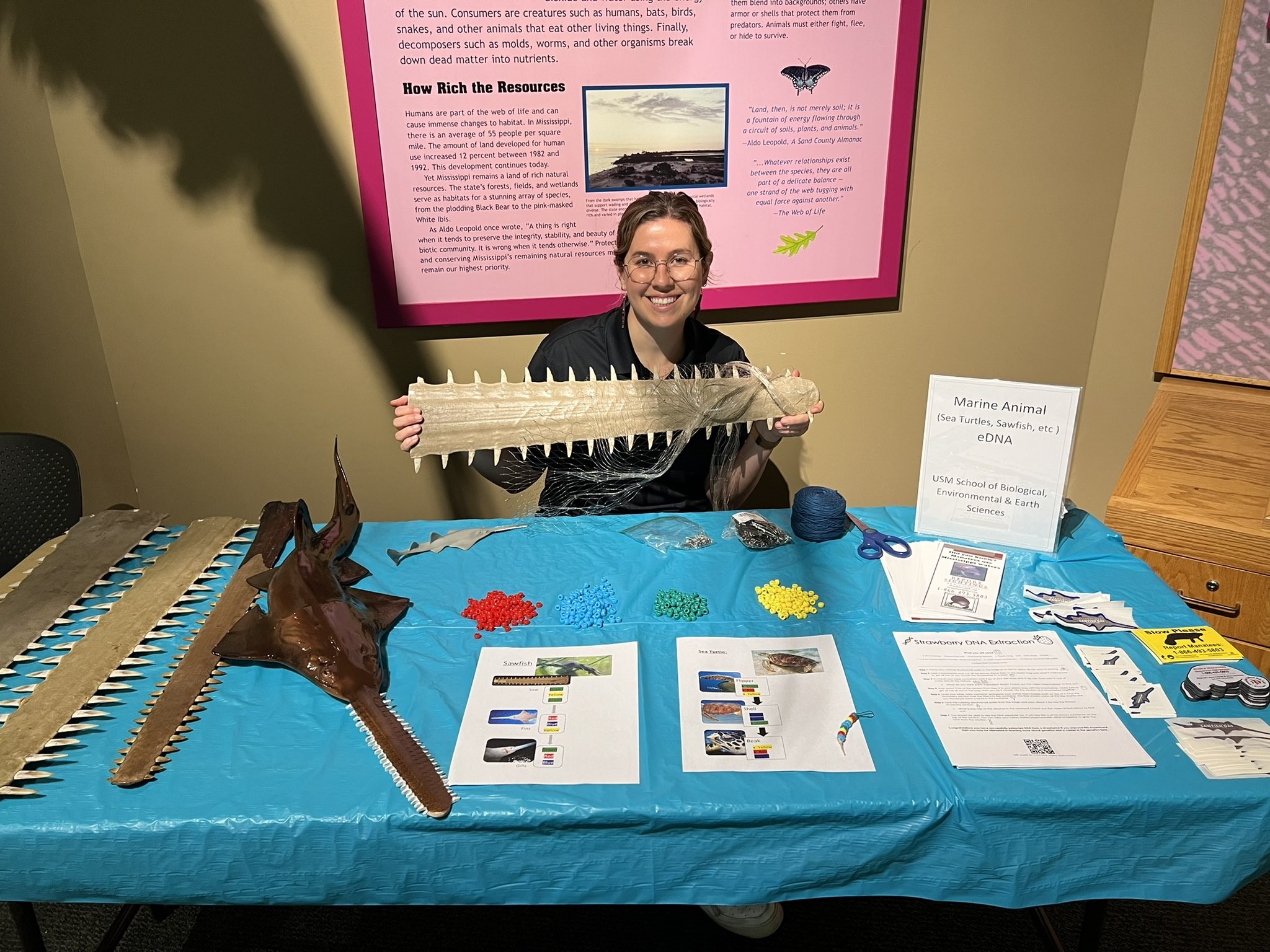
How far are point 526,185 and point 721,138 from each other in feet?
2.34

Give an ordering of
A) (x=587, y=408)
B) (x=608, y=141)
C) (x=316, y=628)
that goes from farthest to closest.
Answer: (x=608, y=141)
(x=587, y=408)
(x=316, y=628)

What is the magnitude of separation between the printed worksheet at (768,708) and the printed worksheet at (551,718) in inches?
4.6

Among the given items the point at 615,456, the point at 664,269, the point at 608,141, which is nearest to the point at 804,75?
the point at 608,141

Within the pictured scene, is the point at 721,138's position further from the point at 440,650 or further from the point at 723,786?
the point at 723,786

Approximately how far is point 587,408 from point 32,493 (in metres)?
1.51

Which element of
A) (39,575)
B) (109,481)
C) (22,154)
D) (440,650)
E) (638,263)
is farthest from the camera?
(109,481)

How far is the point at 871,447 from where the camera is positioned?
11.3 ft

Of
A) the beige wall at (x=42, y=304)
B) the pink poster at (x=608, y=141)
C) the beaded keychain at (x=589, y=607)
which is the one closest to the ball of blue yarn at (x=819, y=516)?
the beaded keychain at (x=589, y=607)

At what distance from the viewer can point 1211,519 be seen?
2275 millimetres

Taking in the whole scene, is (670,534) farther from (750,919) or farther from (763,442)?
(750,919)

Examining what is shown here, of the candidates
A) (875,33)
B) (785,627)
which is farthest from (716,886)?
(875,33)

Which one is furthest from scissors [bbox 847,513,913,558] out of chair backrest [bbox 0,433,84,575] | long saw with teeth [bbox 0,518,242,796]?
chair backrest [bbox 0,433,84,575]

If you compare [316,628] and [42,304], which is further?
[42,304]

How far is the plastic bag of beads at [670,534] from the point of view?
2121mm
